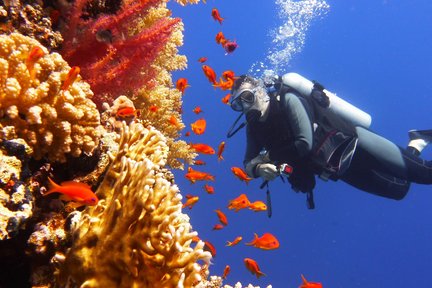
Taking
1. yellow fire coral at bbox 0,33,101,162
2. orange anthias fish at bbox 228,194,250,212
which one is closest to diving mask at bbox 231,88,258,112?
orange anthias fish at bbox 228,194,250,212

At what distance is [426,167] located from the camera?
7727 millimetres

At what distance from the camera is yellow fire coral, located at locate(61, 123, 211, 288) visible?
1838mm

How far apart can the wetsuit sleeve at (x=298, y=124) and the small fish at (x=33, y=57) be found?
15.6 ft

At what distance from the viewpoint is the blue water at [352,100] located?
318 ft

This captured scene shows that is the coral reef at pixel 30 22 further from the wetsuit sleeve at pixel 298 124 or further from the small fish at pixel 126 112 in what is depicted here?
the wetsuit sleeve at pixel 298 124

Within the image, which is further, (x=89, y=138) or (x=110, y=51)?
(x=110, y=51)

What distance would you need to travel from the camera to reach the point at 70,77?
245cm

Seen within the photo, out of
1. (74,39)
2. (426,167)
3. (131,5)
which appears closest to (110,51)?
(74,39)

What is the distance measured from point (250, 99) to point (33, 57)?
4.75 meters

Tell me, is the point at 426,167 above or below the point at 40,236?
above

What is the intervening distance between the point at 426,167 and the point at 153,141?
700cm

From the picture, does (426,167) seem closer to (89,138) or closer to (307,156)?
(307,156)

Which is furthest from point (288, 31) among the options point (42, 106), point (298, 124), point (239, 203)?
point (42, 106)

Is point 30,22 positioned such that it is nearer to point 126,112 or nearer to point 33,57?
point 33,57
